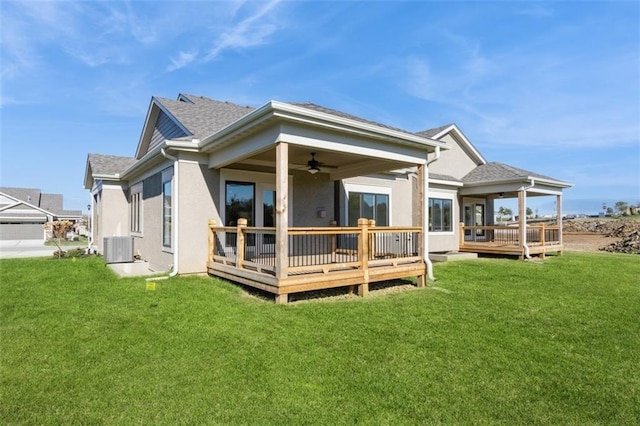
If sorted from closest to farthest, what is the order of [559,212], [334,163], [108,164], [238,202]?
[238,202]
[334,163]
[108,164]
[559,212]

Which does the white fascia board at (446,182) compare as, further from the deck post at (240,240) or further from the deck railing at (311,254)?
the deck post at (240,240)

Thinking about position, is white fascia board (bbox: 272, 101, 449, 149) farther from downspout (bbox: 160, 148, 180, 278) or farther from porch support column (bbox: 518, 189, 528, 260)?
porch support column (bbox: 518, 189, 528, 260)

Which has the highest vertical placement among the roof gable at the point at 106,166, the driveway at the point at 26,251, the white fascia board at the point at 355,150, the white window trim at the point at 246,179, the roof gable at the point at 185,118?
the roof gable at the point at 185,118

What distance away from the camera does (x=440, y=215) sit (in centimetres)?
1524

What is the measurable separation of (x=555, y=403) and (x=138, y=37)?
1321cm

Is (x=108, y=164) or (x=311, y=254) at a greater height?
(x=108, y=164)

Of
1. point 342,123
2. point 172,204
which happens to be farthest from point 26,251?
point 342,123

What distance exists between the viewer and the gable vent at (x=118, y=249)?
35.8ft

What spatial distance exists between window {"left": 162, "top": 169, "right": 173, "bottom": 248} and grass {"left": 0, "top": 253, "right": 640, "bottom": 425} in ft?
7.35

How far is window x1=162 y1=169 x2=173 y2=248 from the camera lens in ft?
29.5

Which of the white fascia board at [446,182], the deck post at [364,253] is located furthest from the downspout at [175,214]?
the white fascia board at [446,182]

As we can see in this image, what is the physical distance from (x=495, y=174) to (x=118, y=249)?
14.9 meters

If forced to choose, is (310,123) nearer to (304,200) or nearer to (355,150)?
(355,150)

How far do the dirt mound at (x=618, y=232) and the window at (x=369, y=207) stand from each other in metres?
13.9
